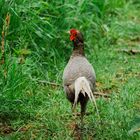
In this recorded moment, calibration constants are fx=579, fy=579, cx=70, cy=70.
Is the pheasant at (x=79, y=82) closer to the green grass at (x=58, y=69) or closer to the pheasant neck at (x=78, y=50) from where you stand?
the pheasant neck at (x=78, y=50)

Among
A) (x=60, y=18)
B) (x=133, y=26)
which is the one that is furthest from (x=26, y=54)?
(x=133, y=26)

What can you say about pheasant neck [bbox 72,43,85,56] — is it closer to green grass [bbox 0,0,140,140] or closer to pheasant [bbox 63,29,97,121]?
pheasant [bbox 63,29,97,121]

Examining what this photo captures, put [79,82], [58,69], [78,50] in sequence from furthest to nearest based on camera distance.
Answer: [58,69] < [78,50] < [79,82]

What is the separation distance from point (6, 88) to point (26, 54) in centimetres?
99

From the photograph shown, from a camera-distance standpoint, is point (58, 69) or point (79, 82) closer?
point (79, 82)

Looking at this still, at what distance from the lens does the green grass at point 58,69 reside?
5102 millimetres

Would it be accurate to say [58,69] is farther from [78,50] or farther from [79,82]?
[79,82]

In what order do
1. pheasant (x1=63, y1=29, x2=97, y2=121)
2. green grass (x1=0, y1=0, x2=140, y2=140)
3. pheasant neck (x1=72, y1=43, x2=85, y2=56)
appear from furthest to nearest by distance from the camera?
pheasant neck (x1=72, y1=43, x2=85, y2=56), green grass (x1=0, y1=0, x2=140, y2=140), pheasant (x1=63, y1=29, x2=97, y2=121)

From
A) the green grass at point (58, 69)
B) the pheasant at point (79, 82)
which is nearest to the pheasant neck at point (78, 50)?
the pheasant at point (79, 82)

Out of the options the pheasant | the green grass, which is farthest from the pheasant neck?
the green grass

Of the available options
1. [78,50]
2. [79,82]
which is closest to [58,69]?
[78,50]

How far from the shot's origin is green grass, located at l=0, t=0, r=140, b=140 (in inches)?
201

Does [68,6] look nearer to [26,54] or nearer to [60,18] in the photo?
[60,18]

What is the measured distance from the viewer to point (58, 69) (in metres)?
6.49
